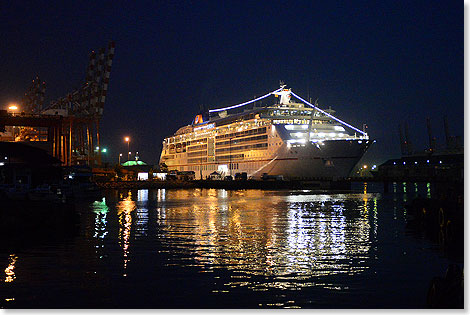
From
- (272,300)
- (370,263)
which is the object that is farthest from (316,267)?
(272,300)

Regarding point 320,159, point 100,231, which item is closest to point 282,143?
point 320,159

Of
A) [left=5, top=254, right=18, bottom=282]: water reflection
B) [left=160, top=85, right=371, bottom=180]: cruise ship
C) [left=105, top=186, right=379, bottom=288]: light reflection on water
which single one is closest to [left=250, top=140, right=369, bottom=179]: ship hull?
[left=160, top=85, right=371, bottom=180]: cruise ship

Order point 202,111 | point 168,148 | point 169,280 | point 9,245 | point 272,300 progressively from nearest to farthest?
point 272,300 < point 169,280 < point 9,245 < point 202,111 < point 168,148

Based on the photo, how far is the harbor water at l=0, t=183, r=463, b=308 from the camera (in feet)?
38.1

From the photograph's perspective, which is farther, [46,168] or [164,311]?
[46,168]

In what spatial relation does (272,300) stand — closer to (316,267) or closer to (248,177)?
(316,267)

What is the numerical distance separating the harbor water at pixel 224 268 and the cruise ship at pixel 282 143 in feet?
168

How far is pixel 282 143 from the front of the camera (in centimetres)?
7938

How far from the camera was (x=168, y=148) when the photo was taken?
421 ft

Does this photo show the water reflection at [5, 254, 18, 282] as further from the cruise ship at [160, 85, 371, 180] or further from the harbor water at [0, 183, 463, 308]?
the cruise ship at [160, 85, 371, 180]

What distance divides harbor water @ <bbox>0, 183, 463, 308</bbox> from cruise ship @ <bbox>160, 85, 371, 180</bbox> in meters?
51.1

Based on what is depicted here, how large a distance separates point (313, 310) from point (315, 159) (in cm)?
6735

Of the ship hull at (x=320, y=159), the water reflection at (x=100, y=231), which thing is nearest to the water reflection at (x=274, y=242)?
the water reflection at (x=100, y=231)

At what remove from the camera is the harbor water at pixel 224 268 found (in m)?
11.6
